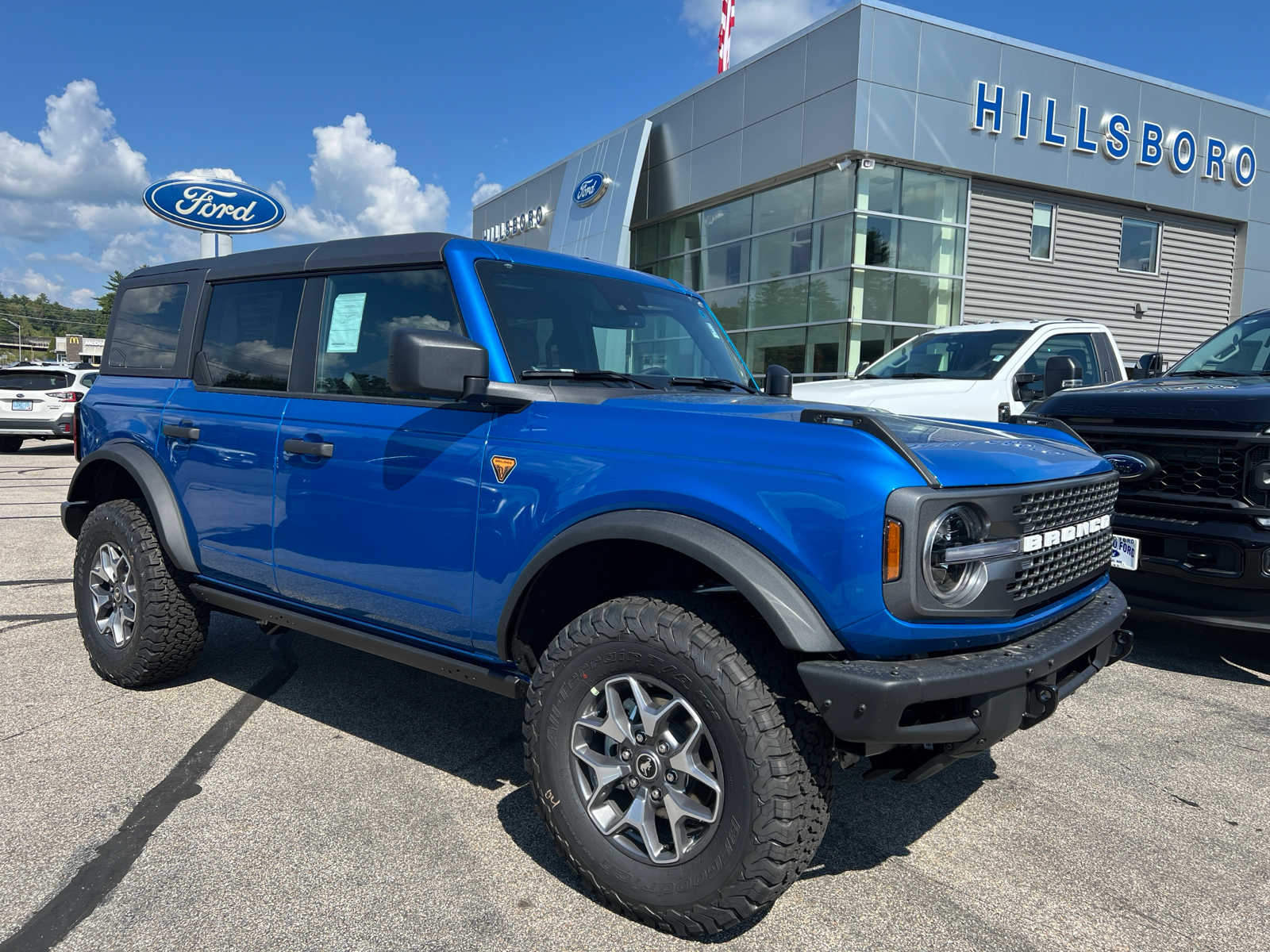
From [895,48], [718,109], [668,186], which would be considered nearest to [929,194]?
[895,48]

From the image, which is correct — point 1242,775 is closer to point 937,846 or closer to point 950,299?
point 937,846

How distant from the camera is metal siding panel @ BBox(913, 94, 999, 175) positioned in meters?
15.1

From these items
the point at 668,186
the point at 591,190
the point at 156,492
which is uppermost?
the point at 591,190

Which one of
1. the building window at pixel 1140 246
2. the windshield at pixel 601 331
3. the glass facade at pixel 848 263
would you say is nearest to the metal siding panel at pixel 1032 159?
the glass facade at pixel 848 263

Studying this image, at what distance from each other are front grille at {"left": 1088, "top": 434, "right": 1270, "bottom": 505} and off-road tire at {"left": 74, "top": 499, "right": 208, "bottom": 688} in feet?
15.4

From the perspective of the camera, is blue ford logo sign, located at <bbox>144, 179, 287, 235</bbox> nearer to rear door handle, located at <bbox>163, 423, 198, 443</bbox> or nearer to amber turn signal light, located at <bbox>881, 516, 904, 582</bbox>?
rear door handle, located at <bbox>163, 423, 198, 443</bbox>

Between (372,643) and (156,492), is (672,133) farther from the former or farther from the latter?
(372,643)

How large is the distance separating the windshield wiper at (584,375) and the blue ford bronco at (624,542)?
1 cm

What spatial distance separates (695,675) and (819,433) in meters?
0.70

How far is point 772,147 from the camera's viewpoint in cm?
1627

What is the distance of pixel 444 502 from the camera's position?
9.37ft

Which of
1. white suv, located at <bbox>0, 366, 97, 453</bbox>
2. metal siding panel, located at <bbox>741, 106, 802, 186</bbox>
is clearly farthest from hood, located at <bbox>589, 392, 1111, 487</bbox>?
white suv, located at <bbox>0, 366, 97, 453</bbox>

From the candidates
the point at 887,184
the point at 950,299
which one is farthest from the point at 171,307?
the point at 950,299

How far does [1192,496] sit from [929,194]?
42.0ft
